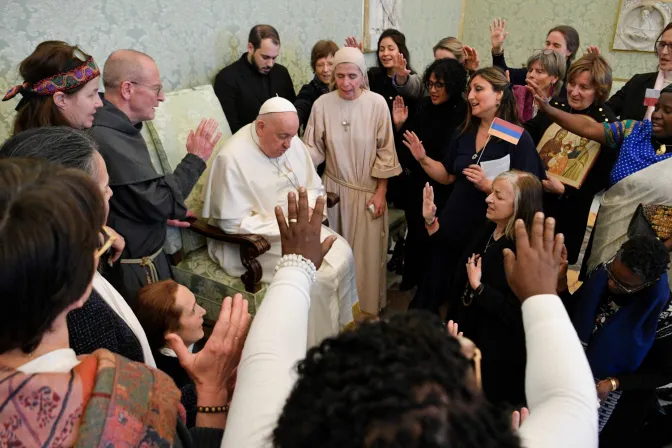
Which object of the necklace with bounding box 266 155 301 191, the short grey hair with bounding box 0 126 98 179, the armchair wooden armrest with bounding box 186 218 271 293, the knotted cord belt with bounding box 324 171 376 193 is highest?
the short grey hair with bounding box 0 126 98 179

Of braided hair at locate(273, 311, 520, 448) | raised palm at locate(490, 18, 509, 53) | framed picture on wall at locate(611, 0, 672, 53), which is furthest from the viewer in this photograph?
framed picture on wall at locate(611, 0, 672, 53)

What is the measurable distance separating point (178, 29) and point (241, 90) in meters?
0.54

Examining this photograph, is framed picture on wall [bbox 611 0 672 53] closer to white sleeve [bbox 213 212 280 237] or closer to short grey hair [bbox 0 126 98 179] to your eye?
white sleeve [bbox 213 212 280 237]

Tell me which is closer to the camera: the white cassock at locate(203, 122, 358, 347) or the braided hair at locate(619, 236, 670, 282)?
the braided hair at locate(619, 236, 670, 282)

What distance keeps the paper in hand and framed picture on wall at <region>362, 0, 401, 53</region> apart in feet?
9.16

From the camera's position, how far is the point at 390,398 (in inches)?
20.2

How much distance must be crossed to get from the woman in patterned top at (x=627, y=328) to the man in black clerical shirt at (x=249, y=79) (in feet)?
7.91

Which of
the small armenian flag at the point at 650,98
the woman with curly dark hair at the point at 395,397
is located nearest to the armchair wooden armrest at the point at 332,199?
the small armenian flag at the point at 650,98

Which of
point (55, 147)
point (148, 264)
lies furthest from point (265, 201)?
point (55, 147)

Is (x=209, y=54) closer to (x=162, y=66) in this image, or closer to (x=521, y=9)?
(x=162, y=66)

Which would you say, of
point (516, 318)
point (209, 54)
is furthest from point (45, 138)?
point (209, 54)

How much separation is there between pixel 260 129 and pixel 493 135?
1286 millimetres

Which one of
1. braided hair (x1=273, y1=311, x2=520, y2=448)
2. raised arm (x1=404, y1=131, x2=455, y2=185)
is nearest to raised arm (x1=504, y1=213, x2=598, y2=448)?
braided hair (x1=273, y1=311, x2=520, y2=448)

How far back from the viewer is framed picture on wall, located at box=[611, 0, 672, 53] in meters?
5.58
